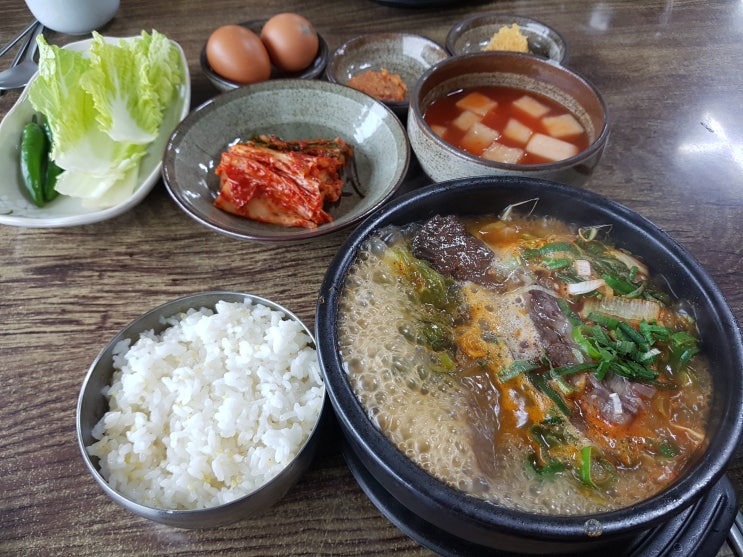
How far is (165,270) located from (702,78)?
2.48m

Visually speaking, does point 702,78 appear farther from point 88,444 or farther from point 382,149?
point 88,444

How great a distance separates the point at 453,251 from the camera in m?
1.44

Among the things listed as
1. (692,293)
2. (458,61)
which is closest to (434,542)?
(692,293)

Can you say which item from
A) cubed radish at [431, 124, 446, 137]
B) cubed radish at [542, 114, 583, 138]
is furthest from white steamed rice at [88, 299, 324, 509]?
cubed radish at [542, 114, 583, 138]

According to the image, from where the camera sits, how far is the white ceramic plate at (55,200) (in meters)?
1.82

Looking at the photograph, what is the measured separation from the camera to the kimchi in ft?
6.13

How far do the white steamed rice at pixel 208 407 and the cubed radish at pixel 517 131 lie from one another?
1.08 metres

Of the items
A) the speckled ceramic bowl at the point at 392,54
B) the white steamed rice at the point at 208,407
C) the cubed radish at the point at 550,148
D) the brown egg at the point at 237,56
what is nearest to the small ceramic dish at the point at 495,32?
the speckled ceramic bowl at the point at 392,54

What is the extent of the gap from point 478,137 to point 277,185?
0.75 meters

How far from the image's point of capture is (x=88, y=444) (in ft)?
4.31

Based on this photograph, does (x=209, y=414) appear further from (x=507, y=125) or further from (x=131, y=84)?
(x=131, y=84)

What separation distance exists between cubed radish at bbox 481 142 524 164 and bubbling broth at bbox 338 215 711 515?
48 cm

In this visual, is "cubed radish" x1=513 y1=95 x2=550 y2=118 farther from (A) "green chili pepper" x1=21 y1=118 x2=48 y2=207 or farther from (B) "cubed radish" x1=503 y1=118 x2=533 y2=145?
(A) "green chili pepper" x1=21 y1=118 x2=48 y2=207

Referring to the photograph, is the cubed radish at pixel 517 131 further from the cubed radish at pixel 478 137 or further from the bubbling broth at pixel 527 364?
the bubbling broth at pixel 527 364
